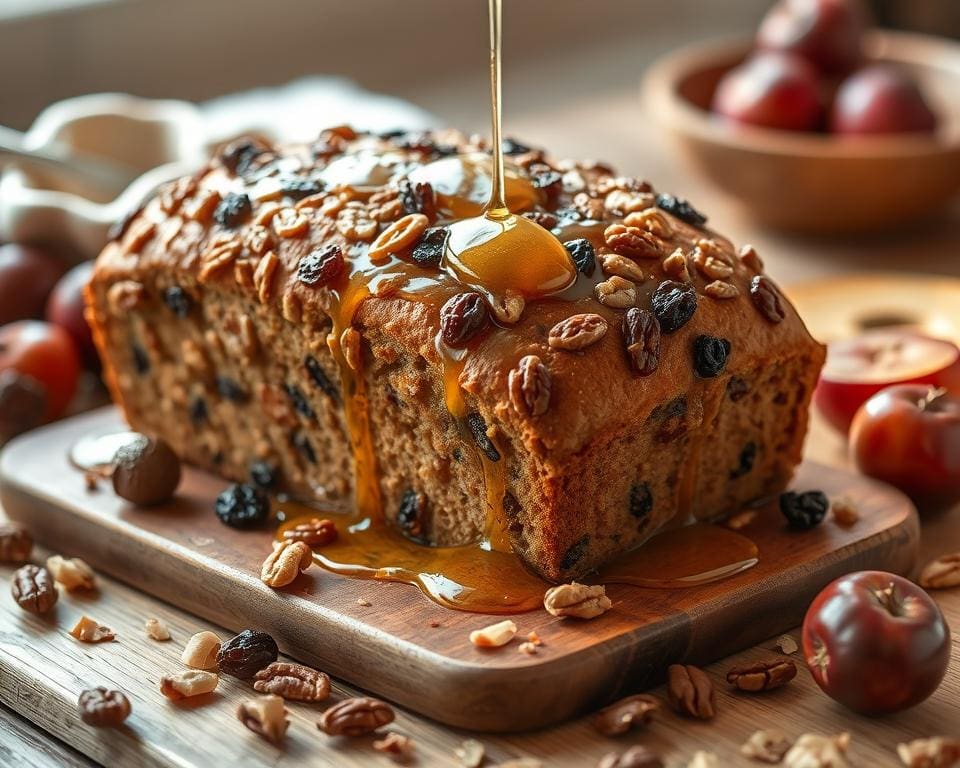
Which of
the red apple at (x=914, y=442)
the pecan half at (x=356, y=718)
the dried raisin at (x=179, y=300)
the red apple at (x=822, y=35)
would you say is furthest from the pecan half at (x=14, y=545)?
the red apple at (x=822, y=35)

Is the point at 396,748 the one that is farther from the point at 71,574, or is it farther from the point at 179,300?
the point at 179,300

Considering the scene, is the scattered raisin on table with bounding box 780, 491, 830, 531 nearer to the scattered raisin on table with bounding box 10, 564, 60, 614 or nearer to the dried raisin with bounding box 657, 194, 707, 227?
the dried raisin with bounding box 657, 194, 707, 227

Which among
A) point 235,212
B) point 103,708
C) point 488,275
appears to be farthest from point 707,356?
point 103,708

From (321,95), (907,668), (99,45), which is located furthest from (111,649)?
(99,45)

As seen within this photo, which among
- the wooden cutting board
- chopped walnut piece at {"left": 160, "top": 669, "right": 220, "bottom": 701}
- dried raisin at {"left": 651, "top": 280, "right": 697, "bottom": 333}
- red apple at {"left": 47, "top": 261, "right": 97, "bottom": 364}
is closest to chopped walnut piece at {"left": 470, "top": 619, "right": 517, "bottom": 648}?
the wooden cutting board

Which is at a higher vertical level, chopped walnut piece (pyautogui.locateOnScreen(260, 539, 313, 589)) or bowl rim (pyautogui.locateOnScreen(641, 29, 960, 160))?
bowl rim (pyautogui.locateOnScreen(641, 29, 960, 160))

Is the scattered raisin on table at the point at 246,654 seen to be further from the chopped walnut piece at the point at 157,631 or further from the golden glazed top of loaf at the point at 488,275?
the golden glazed top of loaf at the point at 488,275

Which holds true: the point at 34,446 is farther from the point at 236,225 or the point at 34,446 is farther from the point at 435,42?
the point at 435,42
